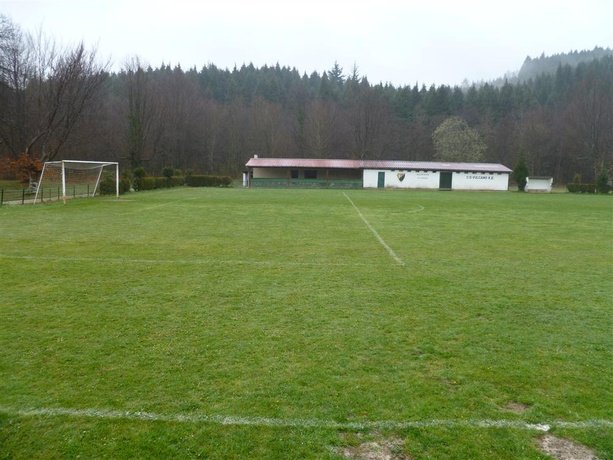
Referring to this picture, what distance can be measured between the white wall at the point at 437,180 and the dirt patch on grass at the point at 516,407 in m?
49.3

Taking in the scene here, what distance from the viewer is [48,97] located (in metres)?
34.2

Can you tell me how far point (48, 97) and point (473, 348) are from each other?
38.2m

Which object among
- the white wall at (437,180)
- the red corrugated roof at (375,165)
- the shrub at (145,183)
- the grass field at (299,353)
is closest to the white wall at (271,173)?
the red corrugated roof at (375,165)

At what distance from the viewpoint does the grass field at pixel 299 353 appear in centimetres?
341

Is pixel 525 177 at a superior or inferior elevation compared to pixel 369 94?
inferior

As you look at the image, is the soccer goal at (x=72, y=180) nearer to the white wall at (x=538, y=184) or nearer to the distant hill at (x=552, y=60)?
the white wall at (x=538, y=184)

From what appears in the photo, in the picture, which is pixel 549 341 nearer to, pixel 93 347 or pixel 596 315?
pixel 596 315

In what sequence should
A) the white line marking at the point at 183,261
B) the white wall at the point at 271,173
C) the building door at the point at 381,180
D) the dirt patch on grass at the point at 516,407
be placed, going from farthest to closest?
the white wall at the point at 271,173 → the building door at the point at 381,180 → the white line marking at the point at 183,261 → the dirt patch on grass at the point at 516,407

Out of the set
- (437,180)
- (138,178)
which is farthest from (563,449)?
(437,180)

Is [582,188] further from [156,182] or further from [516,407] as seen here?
[516,407]

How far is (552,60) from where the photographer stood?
141 m

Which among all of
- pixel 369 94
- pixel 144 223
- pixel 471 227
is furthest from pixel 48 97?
pixel 369 94

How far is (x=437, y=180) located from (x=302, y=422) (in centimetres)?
5135

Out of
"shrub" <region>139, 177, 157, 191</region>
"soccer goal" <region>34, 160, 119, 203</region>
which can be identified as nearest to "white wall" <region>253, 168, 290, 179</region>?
"shrub" <region>139, 177, 157, 191</region>
